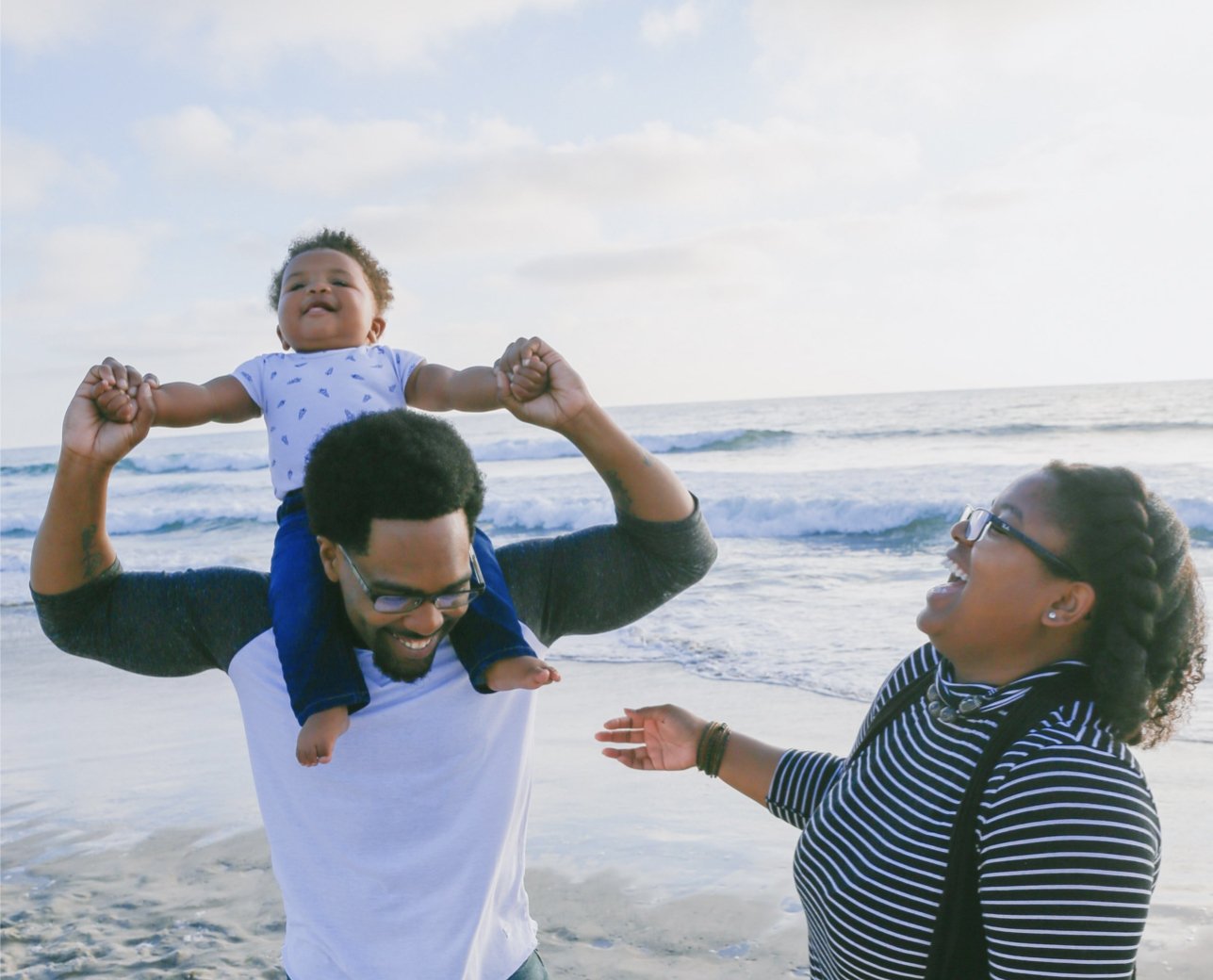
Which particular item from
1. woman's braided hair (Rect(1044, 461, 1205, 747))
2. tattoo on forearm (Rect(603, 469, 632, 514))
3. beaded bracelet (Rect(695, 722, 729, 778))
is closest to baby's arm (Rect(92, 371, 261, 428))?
tattoo on forearm (Rect(603, 469, 632, 514))

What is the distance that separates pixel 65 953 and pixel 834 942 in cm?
352

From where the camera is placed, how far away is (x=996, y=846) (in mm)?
1704

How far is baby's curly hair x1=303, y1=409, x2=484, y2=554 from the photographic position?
188 centimetres

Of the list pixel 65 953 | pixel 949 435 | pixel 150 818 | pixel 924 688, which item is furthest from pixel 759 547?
pixel 949 435

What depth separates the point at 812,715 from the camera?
6.26m

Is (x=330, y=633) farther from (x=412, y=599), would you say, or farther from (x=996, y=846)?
(x=996, y=846)

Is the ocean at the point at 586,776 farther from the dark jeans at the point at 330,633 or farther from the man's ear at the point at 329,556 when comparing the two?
the man's ear at the point at 329,556

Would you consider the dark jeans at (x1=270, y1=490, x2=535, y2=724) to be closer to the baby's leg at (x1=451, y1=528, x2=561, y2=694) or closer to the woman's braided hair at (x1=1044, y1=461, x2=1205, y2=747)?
the baby's leg at (x1=451, y1=528, x2=561, y2=694)

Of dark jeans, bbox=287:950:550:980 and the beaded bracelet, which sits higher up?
the beaded bracelet

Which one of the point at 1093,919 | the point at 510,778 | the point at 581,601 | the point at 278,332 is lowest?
the point at 1093,919

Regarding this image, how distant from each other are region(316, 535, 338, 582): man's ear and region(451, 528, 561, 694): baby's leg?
0.27 meters

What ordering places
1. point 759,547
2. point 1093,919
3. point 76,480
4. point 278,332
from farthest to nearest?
point 759,547
point 278,332
point 76,480
point 1093,919

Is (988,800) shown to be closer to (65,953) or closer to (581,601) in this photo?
(581,601)

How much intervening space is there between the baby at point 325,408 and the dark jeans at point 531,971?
534 millimetres
